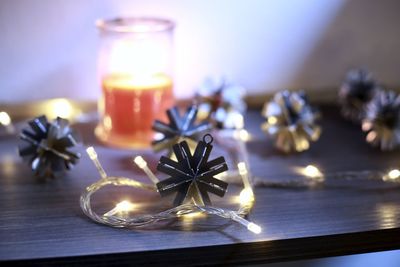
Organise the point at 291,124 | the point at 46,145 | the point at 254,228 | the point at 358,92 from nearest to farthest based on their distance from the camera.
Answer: the point at 254,228
the point at 46,145
the point at 291,124
the point at 358,92

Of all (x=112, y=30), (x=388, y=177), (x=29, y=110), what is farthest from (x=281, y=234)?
(x=29, y=110)

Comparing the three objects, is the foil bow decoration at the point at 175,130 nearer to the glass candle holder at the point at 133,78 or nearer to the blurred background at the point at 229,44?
the glass candle holder at the point at 133,78

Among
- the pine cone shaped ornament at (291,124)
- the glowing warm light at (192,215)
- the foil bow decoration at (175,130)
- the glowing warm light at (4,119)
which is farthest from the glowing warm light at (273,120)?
the glowing warm light at (4,119)

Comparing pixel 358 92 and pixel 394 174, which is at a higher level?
pixel 358 92

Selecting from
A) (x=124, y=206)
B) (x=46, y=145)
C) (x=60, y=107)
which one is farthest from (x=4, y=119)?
(x=124, y=206)

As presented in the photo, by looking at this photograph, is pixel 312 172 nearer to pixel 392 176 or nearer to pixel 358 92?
pixel 392 176
